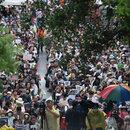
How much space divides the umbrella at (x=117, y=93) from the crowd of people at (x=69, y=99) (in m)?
0.42

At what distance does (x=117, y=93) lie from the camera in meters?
15.6

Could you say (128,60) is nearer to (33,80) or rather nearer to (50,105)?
(33,80)

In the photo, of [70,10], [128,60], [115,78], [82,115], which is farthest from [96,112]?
[128,60]

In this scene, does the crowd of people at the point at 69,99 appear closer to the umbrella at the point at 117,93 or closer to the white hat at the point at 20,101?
the white hat at the point at 20,101

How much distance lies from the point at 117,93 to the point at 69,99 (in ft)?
6.42

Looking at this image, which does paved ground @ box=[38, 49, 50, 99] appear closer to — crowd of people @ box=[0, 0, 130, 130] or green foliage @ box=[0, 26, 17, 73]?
crowd of people @ box=[0, 0, 130, 130]

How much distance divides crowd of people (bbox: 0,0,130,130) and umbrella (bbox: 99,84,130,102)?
417 mm

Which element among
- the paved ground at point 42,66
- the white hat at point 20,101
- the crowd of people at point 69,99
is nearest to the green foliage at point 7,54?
the crowd of people at point 69,99

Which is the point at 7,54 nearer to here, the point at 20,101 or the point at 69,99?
the point at 69,99

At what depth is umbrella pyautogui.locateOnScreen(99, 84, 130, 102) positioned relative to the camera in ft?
50.7

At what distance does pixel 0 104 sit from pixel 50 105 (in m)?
5.79

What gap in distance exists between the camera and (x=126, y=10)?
35.8ft

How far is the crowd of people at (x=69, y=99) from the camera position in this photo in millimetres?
14578

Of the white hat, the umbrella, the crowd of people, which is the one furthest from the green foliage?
the white hat
